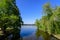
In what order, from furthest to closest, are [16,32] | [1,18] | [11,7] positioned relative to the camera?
[16,32]
[11,7]
[1,18]

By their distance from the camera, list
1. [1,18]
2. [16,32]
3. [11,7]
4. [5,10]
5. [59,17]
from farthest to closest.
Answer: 1. [59,17]
2. [16,32]
3. [11,7]
4. [5,10]
5. [1,18]

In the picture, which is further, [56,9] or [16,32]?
[56,9]

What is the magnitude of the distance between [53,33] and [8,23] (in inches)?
406

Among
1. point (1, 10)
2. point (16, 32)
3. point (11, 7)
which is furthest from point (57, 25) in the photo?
point (1, 10)

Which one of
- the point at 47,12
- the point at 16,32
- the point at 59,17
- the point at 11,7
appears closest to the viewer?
the point at 11,7

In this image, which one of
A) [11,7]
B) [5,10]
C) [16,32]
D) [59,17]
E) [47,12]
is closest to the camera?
[5,10]

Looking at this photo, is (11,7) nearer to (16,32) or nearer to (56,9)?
(16,32)

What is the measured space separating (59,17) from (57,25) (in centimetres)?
145

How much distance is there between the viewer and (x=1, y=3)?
20.2 meters

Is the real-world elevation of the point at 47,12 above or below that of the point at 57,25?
above

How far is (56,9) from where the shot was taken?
26828 mm

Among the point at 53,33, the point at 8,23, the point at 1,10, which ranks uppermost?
the point at 1,10

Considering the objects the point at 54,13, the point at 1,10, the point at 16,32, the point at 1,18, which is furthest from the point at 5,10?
the point at 54,13

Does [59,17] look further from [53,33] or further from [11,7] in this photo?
[11,7]
